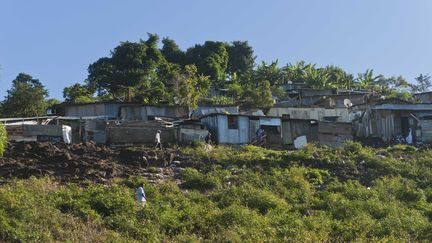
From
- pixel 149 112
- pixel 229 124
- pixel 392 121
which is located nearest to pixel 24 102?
pixel 149 112

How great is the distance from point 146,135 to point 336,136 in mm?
9531

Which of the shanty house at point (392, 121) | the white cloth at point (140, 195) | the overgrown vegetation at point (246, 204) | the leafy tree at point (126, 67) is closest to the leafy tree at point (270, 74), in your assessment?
the leafy tree at point (126, 67)

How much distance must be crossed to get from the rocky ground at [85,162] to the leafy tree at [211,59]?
24.1m

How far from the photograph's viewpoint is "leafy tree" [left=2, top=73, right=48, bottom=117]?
3462cm

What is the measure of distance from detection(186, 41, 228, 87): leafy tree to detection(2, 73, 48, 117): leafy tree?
15902 millimetres

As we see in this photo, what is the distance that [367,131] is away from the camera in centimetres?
3272

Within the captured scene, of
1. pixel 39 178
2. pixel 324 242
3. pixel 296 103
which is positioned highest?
pixel 296 103

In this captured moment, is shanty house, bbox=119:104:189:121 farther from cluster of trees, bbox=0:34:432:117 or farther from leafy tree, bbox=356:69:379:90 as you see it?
leafy tree, bbox=356:69:379:90

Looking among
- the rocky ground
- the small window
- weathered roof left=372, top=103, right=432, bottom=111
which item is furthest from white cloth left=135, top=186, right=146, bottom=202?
weathered roof left=372, top=103, right=432, bottom=111

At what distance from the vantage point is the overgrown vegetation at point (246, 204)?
1577 cm

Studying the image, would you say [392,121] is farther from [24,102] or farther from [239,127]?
[24,102]

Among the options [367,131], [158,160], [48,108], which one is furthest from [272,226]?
[48,108]

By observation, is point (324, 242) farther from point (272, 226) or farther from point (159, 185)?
point (159, 185)

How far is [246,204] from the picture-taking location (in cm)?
1894
